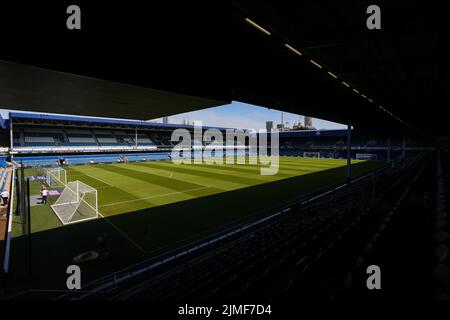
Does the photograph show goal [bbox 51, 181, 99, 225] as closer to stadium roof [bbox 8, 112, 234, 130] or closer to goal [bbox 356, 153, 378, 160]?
stadium roof [bbox 8, 112, 234, 130]

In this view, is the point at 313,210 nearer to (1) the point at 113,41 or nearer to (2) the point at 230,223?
(2) the point at 230,223

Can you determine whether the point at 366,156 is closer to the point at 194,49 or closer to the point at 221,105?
the point at 221,105

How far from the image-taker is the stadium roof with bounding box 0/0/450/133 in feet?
8.17

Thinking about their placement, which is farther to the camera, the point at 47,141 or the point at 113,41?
the point at 47,141

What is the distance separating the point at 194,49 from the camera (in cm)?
353

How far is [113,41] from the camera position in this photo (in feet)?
9.13

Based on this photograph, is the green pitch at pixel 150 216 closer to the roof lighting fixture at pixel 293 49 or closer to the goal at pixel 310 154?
the roof lighting fixture at pixel 293 49

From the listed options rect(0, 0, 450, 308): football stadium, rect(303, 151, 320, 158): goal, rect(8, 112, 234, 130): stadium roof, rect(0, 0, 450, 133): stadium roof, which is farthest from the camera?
rect(303, 151, 320, 158): goal

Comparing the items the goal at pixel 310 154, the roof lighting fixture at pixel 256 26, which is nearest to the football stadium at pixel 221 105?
the roof lighting fixture at pixel 256 26

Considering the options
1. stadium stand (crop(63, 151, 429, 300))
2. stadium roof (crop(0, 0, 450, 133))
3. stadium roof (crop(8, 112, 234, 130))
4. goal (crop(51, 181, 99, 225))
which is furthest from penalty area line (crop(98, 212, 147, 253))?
stadium roof (crop(8, 112, 234, 130))

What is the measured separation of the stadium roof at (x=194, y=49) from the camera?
98.0 inches

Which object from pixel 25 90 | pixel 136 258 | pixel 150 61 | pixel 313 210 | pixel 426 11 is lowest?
pixel 136 258
